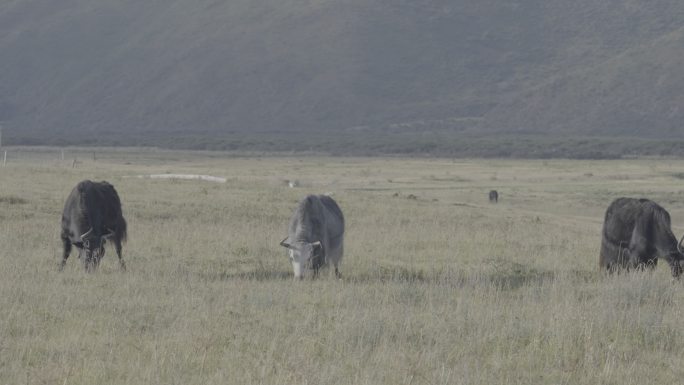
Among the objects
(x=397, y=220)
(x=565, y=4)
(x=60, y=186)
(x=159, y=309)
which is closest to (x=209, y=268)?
(x=159, y=309)

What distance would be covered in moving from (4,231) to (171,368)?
1158cm

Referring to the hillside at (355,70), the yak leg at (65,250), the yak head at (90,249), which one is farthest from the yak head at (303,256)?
the hillside at (355,70)

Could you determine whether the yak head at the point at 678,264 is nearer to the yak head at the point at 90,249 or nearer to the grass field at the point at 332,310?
the grass field at the point at 332,310

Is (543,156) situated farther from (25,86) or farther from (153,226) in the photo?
(25,86)

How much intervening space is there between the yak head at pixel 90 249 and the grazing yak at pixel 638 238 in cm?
669

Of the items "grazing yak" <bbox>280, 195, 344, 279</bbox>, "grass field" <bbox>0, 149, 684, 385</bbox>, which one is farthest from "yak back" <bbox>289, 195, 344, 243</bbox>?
"grass field" <bbox>0, 149, 684, 385</bbox>

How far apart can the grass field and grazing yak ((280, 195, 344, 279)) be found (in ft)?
1.30

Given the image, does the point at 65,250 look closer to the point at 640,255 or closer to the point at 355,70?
the point at 640,255

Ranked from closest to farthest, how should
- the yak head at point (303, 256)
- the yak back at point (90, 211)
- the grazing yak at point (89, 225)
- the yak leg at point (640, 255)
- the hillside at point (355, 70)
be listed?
the yak head at point (303, 256), the grazing yak at point (89, 225), the yak leg at point (640, 255), the yak back at point (90, 211), the hillside at point (355, 70)

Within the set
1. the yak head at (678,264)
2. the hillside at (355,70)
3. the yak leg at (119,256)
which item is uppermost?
the hillside at (355,70)

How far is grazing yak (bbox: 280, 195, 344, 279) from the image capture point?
15.9 meters

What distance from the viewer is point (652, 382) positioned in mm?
9781

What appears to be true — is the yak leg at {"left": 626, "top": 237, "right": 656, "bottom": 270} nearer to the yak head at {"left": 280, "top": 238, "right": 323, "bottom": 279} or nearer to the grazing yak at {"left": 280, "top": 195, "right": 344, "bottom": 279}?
the grazing yak at {"left": 280, "top": 195, "right": 344, "bottom": 279}

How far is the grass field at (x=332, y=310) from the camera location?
999cm
